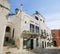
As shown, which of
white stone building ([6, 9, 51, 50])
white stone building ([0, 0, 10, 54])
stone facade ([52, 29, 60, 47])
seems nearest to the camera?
white stone building ([0, 0, 10, 54])

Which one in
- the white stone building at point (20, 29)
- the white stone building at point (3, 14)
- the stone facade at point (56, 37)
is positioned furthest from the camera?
the stone facade at point (56, 37)

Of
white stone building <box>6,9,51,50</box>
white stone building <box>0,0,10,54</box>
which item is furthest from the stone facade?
white stone building <box>0,0,10,54</box>

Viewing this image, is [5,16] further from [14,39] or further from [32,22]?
[32,22]

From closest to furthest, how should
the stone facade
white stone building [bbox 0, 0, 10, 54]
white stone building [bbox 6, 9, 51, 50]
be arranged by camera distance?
white stone building [bbox 0, 0, 10, 54], white stone building [bbox 6, 9, 51, 50], the stone facade

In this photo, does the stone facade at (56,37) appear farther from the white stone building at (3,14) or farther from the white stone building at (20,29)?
the white stone building at (3,14)

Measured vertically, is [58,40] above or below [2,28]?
below

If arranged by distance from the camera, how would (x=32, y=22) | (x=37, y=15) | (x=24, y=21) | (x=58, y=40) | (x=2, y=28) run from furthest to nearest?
(x=58, y=40)
(x=37, y=15)
(x=32, y=22)
(x=24, y=21)
(x=2, y=28)

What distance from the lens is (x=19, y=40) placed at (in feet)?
64.4

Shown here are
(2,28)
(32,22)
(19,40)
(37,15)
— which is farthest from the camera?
(37,15)

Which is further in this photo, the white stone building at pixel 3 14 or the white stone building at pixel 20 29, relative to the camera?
the white stone building at pixel 20 29

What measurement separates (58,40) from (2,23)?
36.7 meters

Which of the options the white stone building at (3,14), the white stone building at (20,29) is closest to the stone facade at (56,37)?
the white stone building at (20,29)

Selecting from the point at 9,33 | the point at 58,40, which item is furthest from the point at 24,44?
the point at 58,40

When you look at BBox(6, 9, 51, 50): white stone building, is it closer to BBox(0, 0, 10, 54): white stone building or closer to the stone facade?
BBox(0, 0, 10, 54): white stone building
